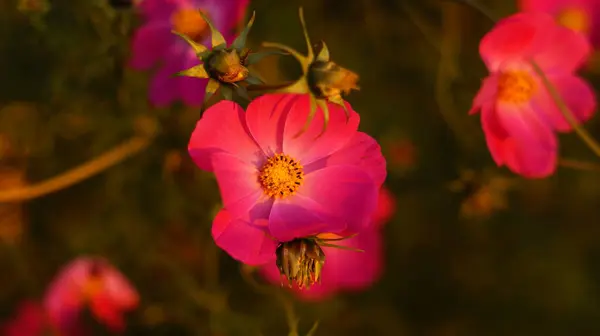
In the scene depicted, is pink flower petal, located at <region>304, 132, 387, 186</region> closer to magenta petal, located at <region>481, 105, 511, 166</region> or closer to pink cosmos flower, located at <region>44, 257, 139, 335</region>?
magenta petal, located at <region>481, 105, 511, 166</region>

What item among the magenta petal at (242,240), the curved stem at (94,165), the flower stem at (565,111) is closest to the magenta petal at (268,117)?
the magenta petal at (242,240)

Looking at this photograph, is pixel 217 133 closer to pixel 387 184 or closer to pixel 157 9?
pixel 157 9

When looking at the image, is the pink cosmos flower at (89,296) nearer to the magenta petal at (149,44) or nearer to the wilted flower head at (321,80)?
the magenta petal at (149,44)

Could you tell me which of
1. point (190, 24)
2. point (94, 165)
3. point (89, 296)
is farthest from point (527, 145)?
point (89, 296)

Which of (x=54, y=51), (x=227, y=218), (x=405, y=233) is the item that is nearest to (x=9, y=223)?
(x=54, y=51)

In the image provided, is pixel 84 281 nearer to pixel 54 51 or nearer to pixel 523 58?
pixel 54 51
